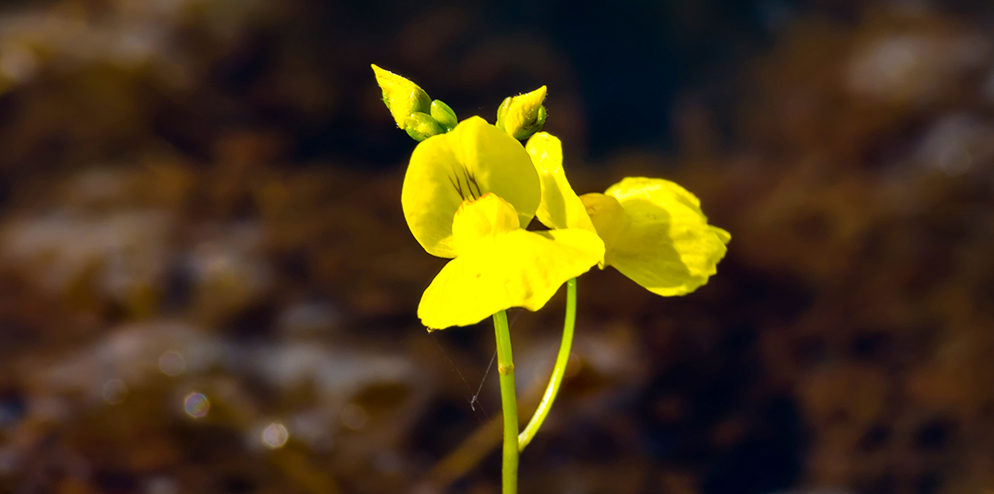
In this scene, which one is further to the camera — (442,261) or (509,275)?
(442,261)

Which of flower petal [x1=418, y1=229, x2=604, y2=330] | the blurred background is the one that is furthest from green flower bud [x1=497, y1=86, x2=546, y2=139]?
the blurred background

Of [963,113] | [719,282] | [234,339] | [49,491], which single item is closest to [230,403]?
[234,339]

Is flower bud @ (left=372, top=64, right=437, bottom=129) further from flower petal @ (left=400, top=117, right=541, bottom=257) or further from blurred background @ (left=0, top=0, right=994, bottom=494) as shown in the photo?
blurred background @ (left=0, top=0, right=994, bottom=494)

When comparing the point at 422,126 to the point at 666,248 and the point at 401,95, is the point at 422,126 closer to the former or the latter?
the point at 401,95

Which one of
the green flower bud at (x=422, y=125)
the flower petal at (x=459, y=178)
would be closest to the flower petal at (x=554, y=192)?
the flower petal at (x=459, y=178)

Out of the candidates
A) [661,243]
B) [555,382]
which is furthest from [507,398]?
[661,243]
